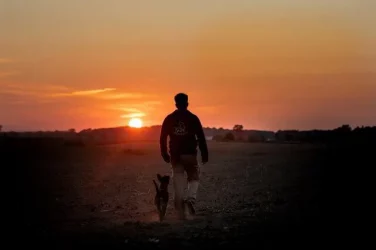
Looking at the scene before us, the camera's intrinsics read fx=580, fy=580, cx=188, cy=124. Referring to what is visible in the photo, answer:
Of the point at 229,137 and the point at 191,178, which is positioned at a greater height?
the point at 229,137

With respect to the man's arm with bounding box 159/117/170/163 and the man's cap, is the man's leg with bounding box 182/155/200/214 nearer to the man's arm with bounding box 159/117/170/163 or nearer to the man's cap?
the man's arm with bounding box 159/117/170/163

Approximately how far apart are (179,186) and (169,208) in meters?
2.48

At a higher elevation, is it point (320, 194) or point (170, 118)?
point (170, 118)

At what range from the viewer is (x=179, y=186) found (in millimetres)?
12391

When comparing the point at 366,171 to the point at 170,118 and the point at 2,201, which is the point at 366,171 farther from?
the point at 2,201

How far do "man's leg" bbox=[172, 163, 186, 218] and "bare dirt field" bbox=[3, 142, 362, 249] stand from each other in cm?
28

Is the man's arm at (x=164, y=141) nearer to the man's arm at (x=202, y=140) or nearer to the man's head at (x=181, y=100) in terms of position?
the man's head at (x=181, y=100)

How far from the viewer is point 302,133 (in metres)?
61.7

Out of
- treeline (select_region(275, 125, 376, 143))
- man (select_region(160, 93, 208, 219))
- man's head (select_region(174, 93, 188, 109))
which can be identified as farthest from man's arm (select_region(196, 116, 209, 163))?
treeline (select_region(275, 125, 376, 143))

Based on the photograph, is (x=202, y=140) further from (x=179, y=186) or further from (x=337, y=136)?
(x=337, y=136)

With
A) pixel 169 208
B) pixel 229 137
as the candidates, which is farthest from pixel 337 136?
pixel 169 208

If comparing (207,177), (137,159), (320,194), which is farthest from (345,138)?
(320,194)

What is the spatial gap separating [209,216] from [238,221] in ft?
3.72

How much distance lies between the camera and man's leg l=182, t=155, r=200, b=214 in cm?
1229
